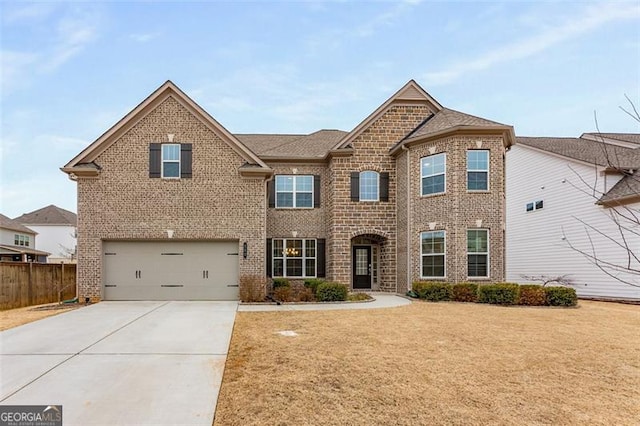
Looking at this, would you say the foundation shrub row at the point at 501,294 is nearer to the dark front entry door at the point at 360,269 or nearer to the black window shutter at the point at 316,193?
the dark front entry door at the point at 360,269

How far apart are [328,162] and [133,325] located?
35.7 feet

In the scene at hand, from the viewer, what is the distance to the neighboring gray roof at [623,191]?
47.5ft

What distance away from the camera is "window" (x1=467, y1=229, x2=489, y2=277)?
14.8 metres

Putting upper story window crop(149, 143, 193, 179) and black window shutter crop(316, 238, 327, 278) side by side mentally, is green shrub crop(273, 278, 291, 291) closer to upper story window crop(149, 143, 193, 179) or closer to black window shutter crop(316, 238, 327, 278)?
black window shutter crop(316, 238, 327, 278)

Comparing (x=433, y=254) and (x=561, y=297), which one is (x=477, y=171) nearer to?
(x=433, y=254)

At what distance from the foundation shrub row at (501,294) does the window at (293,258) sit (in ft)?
17.6

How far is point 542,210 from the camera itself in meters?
19.4

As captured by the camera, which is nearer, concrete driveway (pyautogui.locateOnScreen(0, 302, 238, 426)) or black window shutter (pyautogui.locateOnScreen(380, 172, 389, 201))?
concrete driveway (pyautogui.locateOnScreen(0, 302, 238, 426))

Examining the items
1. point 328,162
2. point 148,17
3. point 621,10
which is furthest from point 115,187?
point 621,10

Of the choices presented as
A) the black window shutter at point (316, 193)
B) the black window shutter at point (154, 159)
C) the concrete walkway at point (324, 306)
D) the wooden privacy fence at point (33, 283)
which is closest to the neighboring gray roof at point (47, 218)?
the wooden privacy fence at point (33, 283)

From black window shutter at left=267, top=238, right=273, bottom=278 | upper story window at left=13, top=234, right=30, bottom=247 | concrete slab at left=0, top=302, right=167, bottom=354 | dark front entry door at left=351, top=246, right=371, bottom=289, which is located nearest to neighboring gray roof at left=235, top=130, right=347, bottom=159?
black window shutter at left=267, top=238, right=273, bottom=278

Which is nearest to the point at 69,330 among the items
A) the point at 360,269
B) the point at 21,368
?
the point at 21,368

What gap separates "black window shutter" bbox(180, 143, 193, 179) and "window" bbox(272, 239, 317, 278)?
4970 millimetres

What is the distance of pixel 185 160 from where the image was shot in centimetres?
1455
